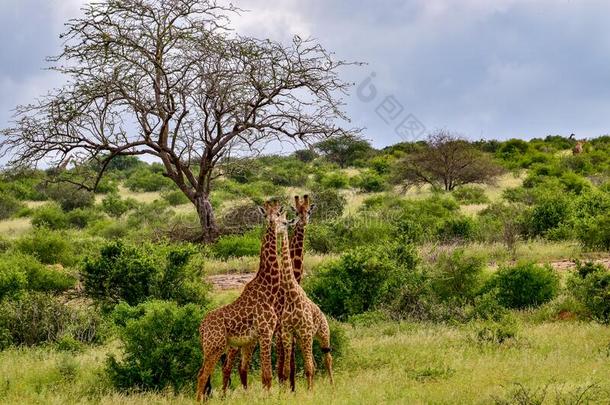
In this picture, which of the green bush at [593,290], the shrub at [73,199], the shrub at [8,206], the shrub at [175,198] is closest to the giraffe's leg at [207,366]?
the green bush at [593,290]

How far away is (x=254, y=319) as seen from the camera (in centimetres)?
689

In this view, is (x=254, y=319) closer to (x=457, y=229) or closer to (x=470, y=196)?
(x=457, y=229)

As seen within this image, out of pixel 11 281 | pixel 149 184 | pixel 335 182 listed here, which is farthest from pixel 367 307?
pixel 149 184

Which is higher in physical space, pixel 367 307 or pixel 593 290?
pixel 593 290

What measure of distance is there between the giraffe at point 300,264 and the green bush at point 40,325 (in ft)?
17.7

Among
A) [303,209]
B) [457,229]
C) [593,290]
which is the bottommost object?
[593,290]

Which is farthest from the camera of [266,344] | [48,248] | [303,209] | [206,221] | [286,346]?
[206,221]

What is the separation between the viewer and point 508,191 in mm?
34781

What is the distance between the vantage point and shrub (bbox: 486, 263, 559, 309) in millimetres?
13945

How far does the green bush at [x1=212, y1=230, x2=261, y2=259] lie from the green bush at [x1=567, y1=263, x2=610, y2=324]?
29.7 ft

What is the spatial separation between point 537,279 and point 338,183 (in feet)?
95.1

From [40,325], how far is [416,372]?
6333 millimetres

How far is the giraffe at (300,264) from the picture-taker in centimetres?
729

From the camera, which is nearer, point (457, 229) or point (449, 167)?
point (457, 229)
